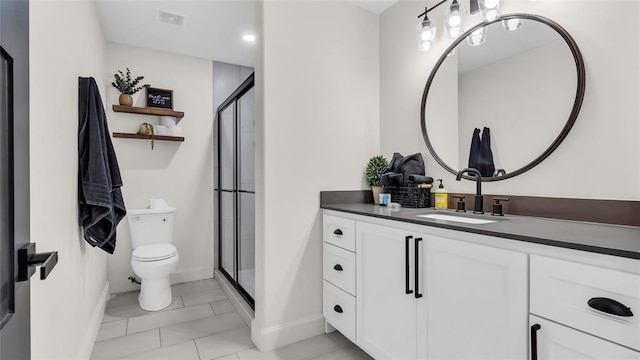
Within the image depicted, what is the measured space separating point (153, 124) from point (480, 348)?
3239 mm

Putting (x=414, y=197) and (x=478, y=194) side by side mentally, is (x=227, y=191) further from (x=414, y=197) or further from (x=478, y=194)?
(x=478, y=194)

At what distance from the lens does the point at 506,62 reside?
1716 mm

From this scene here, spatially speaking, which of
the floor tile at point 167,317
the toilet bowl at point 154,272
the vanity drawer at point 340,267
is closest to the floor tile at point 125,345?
the floor tile at point 167,317

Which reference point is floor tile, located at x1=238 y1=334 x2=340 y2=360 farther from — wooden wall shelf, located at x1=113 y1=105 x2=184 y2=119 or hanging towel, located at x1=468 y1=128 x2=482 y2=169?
wooden wall shelf, located at x1=113 y1=105 x2=184 y2=119

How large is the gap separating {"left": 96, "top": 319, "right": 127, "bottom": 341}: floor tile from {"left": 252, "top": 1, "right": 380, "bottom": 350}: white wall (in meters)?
0.98

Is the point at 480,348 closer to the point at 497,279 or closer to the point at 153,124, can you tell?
the point at 497,279

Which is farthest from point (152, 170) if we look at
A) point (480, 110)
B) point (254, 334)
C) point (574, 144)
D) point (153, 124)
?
point (574, 144)

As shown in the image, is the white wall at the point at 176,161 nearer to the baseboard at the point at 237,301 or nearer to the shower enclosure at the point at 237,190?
the shower enclosure at the point at 237,190

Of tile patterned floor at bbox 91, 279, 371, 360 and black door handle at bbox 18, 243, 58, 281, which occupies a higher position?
black door handle at bbox 18, 243, 58, 281

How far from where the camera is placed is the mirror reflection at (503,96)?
152 centimetres

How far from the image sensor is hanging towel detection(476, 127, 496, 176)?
178cm

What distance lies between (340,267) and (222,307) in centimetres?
126

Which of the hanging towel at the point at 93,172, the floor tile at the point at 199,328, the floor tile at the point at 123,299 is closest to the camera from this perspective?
the hanging towel at the point at 93,172

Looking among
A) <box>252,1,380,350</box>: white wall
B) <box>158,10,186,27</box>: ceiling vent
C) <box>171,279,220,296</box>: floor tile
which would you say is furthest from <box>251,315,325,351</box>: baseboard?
<box>158,10,186,27</box>: ceiling vent
